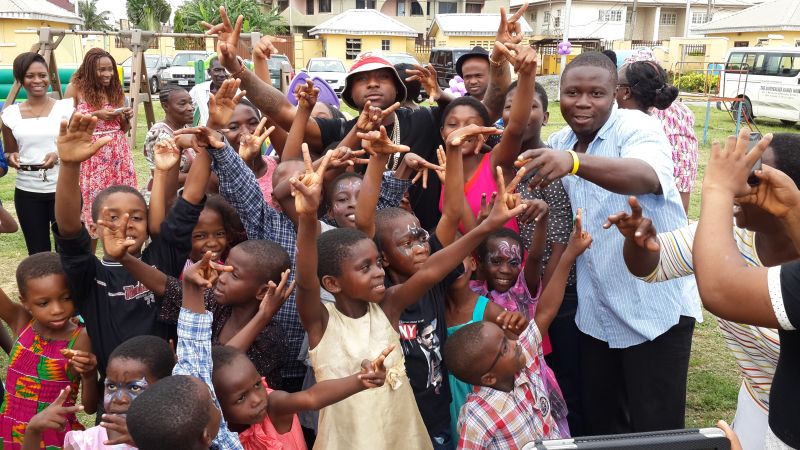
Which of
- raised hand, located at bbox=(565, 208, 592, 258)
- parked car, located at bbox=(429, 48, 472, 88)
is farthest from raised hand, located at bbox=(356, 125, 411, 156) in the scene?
parked car, located at bbox=(429, 48, 472, 88)

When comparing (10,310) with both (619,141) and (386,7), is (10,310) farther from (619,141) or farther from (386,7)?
(386,7)

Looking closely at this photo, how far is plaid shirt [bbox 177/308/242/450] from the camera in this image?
236 cm

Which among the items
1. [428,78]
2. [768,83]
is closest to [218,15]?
[768,83]

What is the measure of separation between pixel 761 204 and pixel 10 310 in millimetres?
3147

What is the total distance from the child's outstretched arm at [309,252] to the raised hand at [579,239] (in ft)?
3.68

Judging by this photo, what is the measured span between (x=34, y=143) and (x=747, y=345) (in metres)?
5.53

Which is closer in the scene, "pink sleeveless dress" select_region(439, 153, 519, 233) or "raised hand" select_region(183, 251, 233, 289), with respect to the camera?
"raised hand" select_region(183, 251, 233, 289)

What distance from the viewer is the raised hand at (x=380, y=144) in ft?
9.09

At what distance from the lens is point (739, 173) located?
178 cm

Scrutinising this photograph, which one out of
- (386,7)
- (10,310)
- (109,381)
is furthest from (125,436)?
(386,7)

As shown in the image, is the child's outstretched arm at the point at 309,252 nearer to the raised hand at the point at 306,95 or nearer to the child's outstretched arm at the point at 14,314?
the raised hand at the point at 306,95

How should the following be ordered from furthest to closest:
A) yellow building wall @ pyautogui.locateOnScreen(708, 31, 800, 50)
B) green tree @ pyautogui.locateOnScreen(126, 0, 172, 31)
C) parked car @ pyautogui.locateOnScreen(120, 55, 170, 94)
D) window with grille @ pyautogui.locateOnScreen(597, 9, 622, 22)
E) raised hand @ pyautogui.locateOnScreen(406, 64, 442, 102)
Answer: window with grille @ pyautogui.locateOnScreen(597, 9, 622, 22) → green tree @ pyautogui.locateOnScreen(126, 0, 172, 31) → yellow building wall @ pyautogui.locateOnScreen(708, 31, 800, 50) → parked car @ pyautogui.locateOnScreen(120, 55, 170, 94) → raised hand @ pyautogui.locateOnScreen(406, 64, 442, 102)

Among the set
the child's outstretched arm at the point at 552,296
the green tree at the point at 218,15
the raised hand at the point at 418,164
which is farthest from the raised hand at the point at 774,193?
the green tree at the point at 218,15

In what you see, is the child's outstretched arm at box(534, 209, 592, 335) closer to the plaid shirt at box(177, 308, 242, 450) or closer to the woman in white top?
the plaid shirt at box(177, 308, 242, 450)
